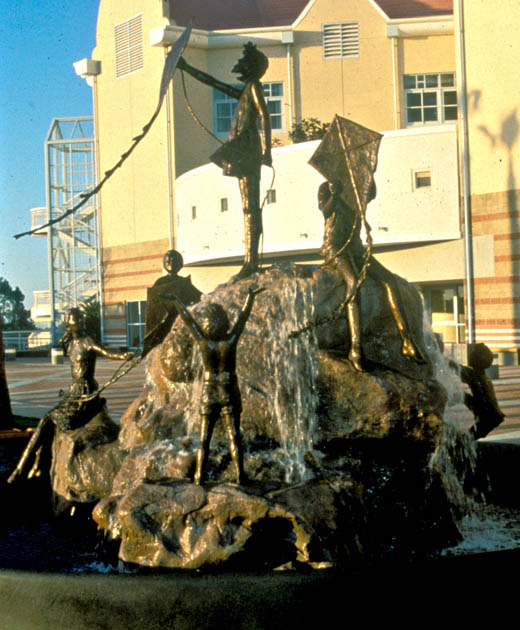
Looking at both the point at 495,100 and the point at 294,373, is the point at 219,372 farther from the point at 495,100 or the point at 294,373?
the point at 495,100

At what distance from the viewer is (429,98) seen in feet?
90.7

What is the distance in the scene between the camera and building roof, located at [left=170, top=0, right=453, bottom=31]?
28688 millimetres

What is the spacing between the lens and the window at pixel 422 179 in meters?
21.7

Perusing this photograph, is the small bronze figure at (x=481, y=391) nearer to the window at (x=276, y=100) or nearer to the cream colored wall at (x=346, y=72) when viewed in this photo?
the cream colored wall at (x=346, y=72)

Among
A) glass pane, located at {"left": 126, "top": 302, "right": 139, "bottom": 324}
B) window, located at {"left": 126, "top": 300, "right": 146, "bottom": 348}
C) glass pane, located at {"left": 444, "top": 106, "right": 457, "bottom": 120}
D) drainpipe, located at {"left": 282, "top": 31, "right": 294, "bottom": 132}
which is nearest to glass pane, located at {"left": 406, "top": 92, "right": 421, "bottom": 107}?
glass pane, located at {"left": 444, "top": 106, "right": 457, "bottom": 120}

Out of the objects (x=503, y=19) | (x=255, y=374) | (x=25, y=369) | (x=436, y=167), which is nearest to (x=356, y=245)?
(x=255, y=374)

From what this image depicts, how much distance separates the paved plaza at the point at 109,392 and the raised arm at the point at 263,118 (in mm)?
3636

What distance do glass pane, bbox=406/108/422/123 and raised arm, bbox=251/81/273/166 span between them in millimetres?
21181

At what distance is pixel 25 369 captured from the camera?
25.2 metres

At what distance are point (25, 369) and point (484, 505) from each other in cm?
2072

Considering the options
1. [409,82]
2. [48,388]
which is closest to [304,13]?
[409,82]

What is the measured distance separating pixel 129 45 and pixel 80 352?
24396 millimetres

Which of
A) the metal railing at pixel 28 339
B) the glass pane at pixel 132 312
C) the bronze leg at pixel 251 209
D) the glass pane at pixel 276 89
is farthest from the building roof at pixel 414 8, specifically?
Result: the bronze leg at pixel 251 209

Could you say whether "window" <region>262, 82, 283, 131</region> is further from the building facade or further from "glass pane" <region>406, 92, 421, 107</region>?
"glass pane" <region>406, 92, 421, 107</region>
